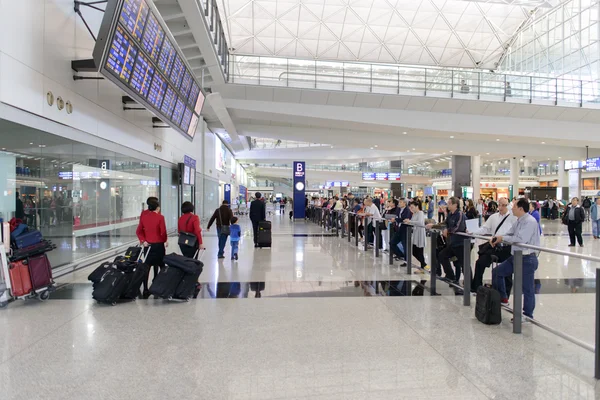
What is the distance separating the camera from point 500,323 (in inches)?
203

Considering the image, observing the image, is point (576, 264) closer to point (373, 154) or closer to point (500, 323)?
point (500, 323)

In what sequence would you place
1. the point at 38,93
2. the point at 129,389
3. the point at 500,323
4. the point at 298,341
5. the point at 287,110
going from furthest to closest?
the point at 287,110, the point at 38,93, the point at 500,323, the point at 298,341, the point at 129,389

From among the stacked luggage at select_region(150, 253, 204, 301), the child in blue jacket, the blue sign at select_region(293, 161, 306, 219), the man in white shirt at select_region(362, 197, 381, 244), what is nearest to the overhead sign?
the blue sign at select_region(293, 161, 306, 219)

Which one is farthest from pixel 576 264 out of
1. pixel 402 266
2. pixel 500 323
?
pixel 500 323

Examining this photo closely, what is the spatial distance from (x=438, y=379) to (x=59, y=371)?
10.9 ft

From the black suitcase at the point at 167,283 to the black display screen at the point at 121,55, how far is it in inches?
154

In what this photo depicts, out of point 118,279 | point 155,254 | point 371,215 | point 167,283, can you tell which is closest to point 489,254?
point 167,283

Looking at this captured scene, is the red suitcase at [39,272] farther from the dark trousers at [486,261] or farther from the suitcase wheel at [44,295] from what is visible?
the dark trousers at [486,261]

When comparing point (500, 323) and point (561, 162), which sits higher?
point (561, 162)

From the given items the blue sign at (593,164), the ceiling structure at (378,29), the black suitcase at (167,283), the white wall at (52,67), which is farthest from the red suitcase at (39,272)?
the blue sign at (593,164)

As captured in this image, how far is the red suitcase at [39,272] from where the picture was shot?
6.11m

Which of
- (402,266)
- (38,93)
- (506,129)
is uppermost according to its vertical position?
(506,129)

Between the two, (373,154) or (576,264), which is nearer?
(576,264)

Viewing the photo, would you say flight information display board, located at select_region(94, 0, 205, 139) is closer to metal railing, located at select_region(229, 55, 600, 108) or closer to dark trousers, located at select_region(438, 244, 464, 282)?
metal railing, located at select_region(229, 55, 600, 108)
